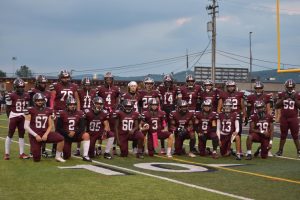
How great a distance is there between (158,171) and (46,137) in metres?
2.67

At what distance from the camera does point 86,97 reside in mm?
11969

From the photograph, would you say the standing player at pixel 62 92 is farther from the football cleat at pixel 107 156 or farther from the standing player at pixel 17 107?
the football cleat at pixel 107 156

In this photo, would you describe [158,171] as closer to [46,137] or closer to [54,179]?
[54,179]

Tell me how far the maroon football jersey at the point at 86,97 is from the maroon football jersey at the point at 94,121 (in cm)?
90

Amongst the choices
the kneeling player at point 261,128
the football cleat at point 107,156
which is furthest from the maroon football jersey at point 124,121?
the kneeling player at point 261,128

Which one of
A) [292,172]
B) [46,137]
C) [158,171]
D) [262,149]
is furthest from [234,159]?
[46,137]

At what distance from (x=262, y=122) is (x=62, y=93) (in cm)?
487

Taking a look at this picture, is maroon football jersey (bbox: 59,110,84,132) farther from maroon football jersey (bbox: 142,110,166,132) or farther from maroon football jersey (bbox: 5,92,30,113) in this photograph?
maroon football jersey (bbox: 142,110,166,132)

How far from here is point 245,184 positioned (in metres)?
7.67

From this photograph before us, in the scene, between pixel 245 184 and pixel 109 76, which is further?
pixel 109 76

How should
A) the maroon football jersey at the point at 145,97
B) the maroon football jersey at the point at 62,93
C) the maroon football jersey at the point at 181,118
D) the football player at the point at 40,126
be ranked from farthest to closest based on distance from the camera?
the maroon football jersey at the point at 145,97, the maroon football jersey at the point at 181,118, the maroon football jersey at the point at 62,93, the football player at the point at 40,126

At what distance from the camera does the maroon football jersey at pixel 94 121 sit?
11.0m

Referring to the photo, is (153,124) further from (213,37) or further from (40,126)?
(213,37)

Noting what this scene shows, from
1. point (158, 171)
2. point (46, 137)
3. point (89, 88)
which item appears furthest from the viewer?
point (89, 88)
